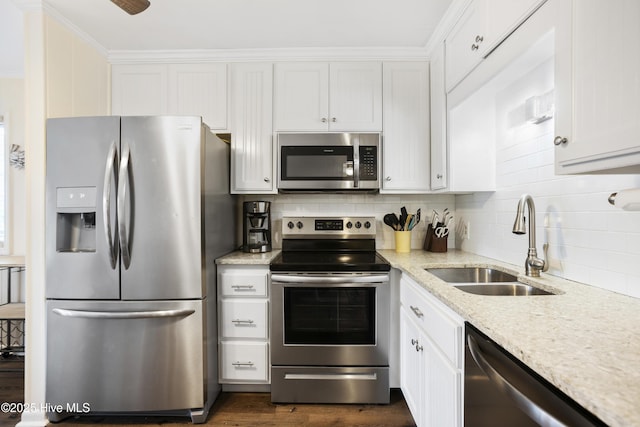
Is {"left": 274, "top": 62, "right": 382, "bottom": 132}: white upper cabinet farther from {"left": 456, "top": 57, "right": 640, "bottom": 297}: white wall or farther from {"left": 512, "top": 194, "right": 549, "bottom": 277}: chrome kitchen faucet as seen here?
{"left": 512, "top": 194, "right": 549, "bottom": 277}: chrome kitchen faucet

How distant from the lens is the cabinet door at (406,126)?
2.30 meters

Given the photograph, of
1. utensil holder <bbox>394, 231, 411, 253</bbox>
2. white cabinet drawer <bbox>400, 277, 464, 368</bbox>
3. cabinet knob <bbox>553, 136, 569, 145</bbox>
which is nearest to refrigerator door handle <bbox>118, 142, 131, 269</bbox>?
white cabinet drawer <bbox>400, 277, 464, 368</bbox>

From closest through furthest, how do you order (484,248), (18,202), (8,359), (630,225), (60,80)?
(630,225), (60,80), (484,248), (8,359), (18,202)

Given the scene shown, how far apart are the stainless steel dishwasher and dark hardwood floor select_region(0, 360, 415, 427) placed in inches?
37.1

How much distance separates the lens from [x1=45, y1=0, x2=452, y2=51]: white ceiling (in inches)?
72.1

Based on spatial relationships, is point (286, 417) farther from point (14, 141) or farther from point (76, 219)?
point (14, 141)

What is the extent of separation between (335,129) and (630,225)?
168 cm

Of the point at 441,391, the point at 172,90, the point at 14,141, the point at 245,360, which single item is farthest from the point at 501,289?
the point at 14,141

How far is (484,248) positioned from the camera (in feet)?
7.04

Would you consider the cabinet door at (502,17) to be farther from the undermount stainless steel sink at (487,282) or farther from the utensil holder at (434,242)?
the utensil holder at (434,242)

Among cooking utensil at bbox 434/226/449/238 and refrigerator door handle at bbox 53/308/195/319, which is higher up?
cooking utensil at bbox 434/226/449/238

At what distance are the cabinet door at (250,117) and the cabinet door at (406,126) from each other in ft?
2.85

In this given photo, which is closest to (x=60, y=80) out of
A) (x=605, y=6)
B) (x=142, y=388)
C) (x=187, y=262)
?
(x=187, y=262)

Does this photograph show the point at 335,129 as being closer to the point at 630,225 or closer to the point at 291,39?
the point at 291,39
